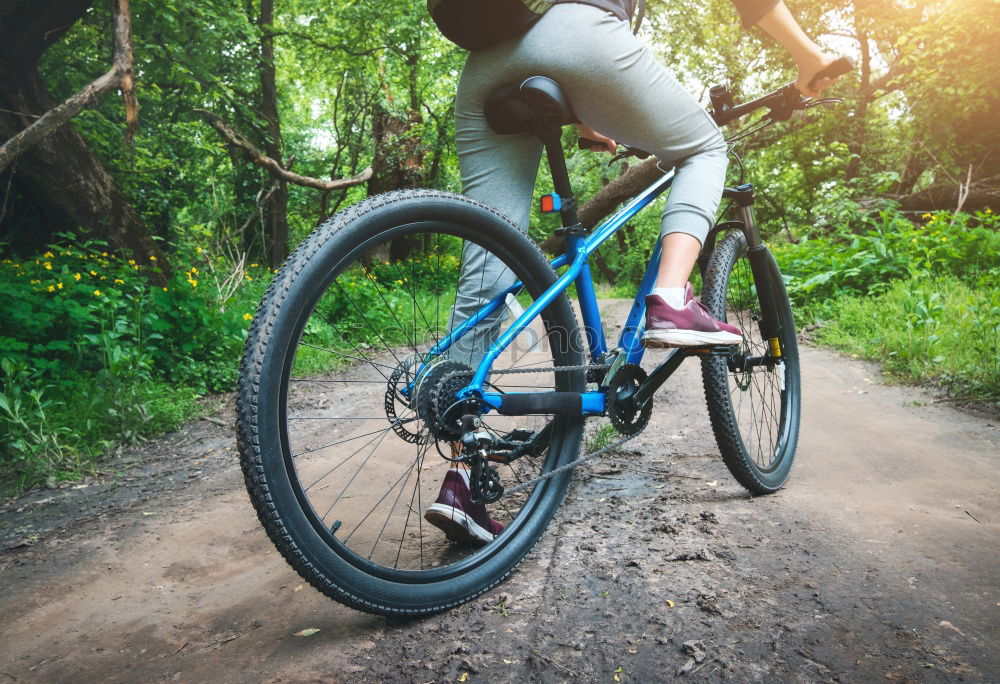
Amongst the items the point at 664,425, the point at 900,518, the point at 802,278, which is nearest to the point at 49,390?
the point at 664,425

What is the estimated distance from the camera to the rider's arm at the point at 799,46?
195cm

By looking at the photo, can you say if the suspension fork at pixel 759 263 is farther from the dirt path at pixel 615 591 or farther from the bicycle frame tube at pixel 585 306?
the dirt path at pixel 615 591

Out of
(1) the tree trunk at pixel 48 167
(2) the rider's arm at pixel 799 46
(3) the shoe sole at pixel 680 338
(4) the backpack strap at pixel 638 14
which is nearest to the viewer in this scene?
(3) the shoe sole at pixel 680 338

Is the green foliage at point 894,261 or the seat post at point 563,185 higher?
the seat post at point 563,185

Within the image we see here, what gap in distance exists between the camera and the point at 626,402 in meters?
1.80

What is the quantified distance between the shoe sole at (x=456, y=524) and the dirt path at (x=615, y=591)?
15cm

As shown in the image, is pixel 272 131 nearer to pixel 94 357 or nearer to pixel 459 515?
pixel 94 357

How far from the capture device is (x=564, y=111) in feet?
5.22

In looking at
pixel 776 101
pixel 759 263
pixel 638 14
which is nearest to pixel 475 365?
pixel 638 14

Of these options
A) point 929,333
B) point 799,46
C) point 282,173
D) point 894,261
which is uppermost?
point 282,173

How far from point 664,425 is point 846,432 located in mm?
839

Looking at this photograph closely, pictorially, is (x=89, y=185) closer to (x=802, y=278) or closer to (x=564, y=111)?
(x=564, y=111)

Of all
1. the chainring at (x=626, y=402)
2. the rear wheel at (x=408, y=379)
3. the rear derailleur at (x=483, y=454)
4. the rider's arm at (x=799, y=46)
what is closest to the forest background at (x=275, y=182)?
the rider's arm at (x=799, y=46)

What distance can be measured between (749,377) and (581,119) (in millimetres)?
1222
